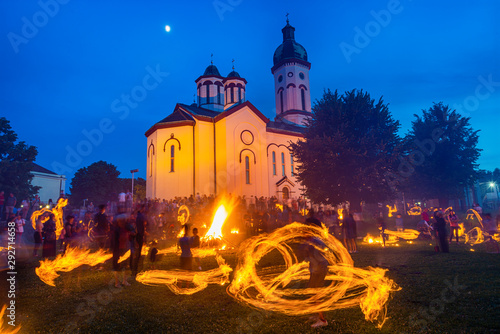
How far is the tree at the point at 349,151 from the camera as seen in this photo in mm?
25375

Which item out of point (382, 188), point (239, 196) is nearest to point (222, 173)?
point (239, 196)

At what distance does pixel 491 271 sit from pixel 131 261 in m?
12.5

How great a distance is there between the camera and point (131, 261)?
1038cm

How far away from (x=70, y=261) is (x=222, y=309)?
383 inches

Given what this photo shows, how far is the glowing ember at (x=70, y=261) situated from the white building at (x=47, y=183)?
4791cm

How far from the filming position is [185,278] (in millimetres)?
9039

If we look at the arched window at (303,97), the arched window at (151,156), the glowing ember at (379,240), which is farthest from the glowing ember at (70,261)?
the arched window at (303,97)

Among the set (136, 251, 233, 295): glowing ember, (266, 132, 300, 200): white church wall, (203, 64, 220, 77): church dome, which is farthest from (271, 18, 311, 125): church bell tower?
(136, 251, 233, 295): glowing ember

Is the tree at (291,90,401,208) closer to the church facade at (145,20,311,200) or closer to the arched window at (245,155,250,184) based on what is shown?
the church facade at (145,20,311,200)

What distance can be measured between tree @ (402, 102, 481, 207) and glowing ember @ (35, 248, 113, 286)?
36060mm

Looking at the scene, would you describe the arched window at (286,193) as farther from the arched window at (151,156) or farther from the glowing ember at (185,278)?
the glowing ember at (185,278)

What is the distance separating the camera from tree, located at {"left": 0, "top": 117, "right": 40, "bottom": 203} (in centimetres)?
3159

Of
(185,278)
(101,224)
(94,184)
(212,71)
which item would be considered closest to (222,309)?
(185,278)

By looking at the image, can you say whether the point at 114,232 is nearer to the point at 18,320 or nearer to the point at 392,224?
the point at 18,320
